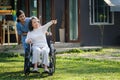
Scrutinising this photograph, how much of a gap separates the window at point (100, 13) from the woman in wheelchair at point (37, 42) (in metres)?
11.1

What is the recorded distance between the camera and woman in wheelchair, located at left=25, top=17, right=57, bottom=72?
1185cm

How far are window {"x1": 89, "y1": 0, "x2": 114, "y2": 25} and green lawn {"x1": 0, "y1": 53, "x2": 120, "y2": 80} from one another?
283 inches

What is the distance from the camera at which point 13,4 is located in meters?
21.8

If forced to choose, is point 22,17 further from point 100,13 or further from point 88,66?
point 100,13

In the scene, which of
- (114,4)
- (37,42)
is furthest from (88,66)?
(114,4)

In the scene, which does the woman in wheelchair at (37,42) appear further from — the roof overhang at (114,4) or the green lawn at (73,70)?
the roof overhang at (114,4)

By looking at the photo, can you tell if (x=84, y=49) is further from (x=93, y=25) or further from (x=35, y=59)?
(x=35, y=59)

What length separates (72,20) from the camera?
21000 mm

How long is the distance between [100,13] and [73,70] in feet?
34.9

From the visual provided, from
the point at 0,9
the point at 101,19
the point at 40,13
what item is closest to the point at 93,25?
the point at 101,19

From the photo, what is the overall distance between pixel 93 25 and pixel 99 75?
437 inches

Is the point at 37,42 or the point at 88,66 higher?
the point at 37,42

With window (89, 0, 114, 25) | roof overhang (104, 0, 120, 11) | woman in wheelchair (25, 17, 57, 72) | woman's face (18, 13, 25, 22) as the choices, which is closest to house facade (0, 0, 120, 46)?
window (89, 0, 114, 25)

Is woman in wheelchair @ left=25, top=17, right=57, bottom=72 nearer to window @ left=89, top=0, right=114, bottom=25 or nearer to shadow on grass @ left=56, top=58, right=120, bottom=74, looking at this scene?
shadow on grass @ left=56, top=58, right=120, bottom=74
